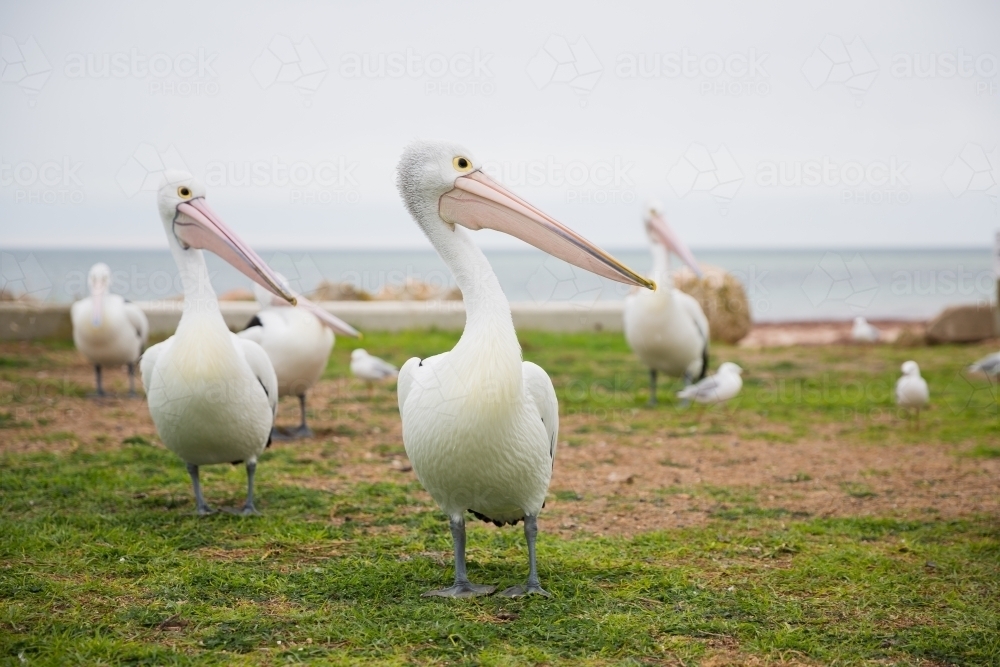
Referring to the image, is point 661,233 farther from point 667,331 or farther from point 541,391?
point 541,391

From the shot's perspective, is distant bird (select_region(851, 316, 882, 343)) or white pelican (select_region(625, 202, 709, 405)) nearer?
white pelican (select_region(625, 202, 709, 405))

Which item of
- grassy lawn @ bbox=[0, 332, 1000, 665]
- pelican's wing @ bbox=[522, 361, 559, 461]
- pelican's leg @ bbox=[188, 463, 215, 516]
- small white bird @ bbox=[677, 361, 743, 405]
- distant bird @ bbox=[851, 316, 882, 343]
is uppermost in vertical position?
pelican's wing @ bbox=[522, 361, 559, 461]

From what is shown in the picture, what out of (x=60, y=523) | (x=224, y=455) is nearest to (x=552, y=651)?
(x=224, y=455)

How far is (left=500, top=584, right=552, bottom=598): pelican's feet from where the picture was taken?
3.78 meters

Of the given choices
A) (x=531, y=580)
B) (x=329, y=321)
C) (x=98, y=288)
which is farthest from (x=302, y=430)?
(x=531, y=580)

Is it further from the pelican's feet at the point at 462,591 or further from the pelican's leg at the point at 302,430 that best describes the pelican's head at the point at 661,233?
the pelican's feet at the point at 462,591

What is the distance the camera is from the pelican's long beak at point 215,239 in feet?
16.1

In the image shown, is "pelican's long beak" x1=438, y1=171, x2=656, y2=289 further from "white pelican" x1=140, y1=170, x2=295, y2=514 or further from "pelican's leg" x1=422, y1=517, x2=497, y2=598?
"white pelican" x1=140, y1=170, x2=295, y2=514

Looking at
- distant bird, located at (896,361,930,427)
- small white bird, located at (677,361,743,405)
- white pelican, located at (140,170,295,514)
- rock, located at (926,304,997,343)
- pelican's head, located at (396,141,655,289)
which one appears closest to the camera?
pelican's head, located at (396,141,655,289)

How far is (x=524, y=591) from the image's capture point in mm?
3809

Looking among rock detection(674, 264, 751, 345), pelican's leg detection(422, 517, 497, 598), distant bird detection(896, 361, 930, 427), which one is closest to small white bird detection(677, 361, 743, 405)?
distant bird detection(896, 361, 930, 427)

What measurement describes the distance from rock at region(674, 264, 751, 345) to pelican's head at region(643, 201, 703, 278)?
4.59 metres

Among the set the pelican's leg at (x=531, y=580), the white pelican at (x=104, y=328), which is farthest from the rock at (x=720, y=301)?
the pelican's leg at (x=531, y=580)

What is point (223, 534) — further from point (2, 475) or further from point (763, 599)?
point (763, 599)
